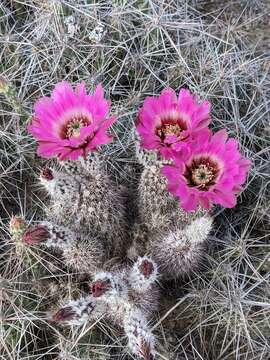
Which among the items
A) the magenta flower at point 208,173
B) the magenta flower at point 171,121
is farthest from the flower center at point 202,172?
the magenta flower at point 171,121

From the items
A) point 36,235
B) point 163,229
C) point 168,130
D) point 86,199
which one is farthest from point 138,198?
point 36,235

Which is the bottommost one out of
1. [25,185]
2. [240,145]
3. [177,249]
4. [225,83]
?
[25,185]

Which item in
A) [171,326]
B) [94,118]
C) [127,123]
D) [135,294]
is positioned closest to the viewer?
[94,118]

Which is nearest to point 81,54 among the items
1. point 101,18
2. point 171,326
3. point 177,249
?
point 101,18

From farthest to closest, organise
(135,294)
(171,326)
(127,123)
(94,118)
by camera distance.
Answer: (127,123), (171,326), (135,294), (94,118)

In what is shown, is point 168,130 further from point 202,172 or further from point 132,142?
point 132,142

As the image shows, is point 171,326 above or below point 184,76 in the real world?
below

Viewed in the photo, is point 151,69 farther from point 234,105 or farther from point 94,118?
point 94,118

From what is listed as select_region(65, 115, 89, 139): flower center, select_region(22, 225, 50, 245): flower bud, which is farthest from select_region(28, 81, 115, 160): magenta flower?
select_region(22, 225, 50, 245): flower bud
